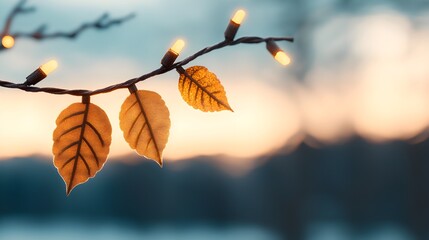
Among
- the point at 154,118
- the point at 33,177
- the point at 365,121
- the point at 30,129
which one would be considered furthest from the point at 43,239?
the point at 154,118

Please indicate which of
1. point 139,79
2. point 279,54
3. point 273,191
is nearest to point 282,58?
point 279,54

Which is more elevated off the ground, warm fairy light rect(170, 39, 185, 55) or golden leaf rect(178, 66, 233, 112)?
warm fairy light rect(170, 39, 185, 55)

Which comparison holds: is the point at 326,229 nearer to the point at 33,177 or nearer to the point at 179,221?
the point at 179,221

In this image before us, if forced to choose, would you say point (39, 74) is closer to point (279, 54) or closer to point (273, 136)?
point (279, 54)

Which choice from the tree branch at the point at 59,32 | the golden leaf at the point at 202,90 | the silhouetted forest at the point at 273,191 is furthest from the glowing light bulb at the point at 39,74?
the silhouetted forest at the point at 273,191

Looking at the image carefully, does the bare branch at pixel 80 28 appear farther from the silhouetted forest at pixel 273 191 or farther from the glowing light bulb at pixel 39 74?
the silhouetted forest at pixel 273 191

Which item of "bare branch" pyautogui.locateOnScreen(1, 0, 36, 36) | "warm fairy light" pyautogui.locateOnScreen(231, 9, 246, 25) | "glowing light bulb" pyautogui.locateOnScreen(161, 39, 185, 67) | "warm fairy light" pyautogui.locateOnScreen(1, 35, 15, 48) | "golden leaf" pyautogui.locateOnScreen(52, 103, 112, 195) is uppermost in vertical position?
"bare branch" pyautogui.locateOnScreen(1, 0, 36, 36)

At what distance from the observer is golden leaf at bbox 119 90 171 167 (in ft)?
1.58

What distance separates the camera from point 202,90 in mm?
492

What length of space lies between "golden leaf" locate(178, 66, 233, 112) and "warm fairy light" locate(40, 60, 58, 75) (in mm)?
100

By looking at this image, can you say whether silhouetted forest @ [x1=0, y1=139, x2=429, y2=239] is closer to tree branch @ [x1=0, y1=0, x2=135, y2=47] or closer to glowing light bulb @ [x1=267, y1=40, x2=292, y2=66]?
tree branch @ [x1=0, y1=0, x2=135, y2=47]

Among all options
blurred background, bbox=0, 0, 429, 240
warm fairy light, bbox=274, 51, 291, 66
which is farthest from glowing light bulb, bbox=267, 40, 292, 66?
blurred background, bbox=0, 0, 429, 240

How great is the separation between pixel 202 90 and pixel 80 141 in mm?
108

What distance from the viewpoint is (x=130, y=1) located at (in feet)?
6.63
